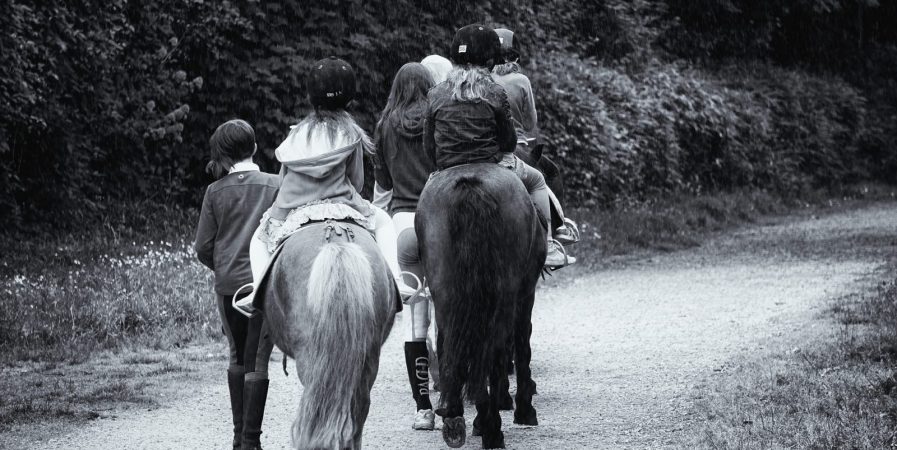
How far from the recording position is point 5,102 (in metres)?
12.5

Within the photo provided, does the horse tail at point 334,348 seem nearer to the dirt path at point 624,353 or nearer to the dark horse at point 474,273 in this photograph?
the dark horse at point 474,273

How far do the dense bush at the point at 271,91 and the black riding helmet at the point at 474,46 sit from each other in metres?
5.39

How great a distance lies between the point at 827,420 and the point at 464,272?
2.08 meters

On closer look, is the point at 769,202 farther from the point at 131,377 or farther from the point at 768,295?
the point at 131,377

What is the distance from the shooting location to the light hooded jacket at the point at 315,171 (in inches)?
215

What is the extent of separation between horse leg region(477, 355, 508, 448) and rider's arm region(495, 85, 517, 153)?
3.71ft

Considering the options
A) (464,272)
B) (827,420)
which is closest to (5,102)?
(464,272)

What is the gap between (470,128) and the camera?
623cm

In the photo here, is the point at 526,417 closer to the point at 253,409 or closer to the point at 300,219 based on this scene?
the point at 253,409

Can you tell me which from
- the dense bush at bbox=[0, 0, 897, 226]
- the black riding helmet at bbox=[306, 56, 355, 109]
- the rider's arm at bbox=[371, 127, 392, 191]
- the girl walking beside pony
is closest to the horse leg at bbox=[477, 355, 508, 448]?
the girl walking beside pony

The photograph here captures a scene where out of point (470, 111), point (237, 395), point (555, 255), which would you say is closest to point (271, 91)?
point (555, 255)

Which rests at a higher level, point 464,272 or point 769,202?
point 464,272

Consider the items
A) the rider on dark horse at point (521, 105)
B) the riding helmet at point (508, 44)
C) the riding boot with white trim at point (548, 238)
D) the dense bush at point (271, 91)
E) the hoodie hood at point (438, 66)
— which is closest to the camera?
the riding boot with white trim at point (548, 238)

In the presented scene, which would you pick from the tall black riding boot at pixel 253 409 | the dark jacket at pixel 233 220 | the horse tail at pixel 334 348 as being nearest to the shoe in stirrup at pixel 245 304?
the dark jacket at pixel 233 220
